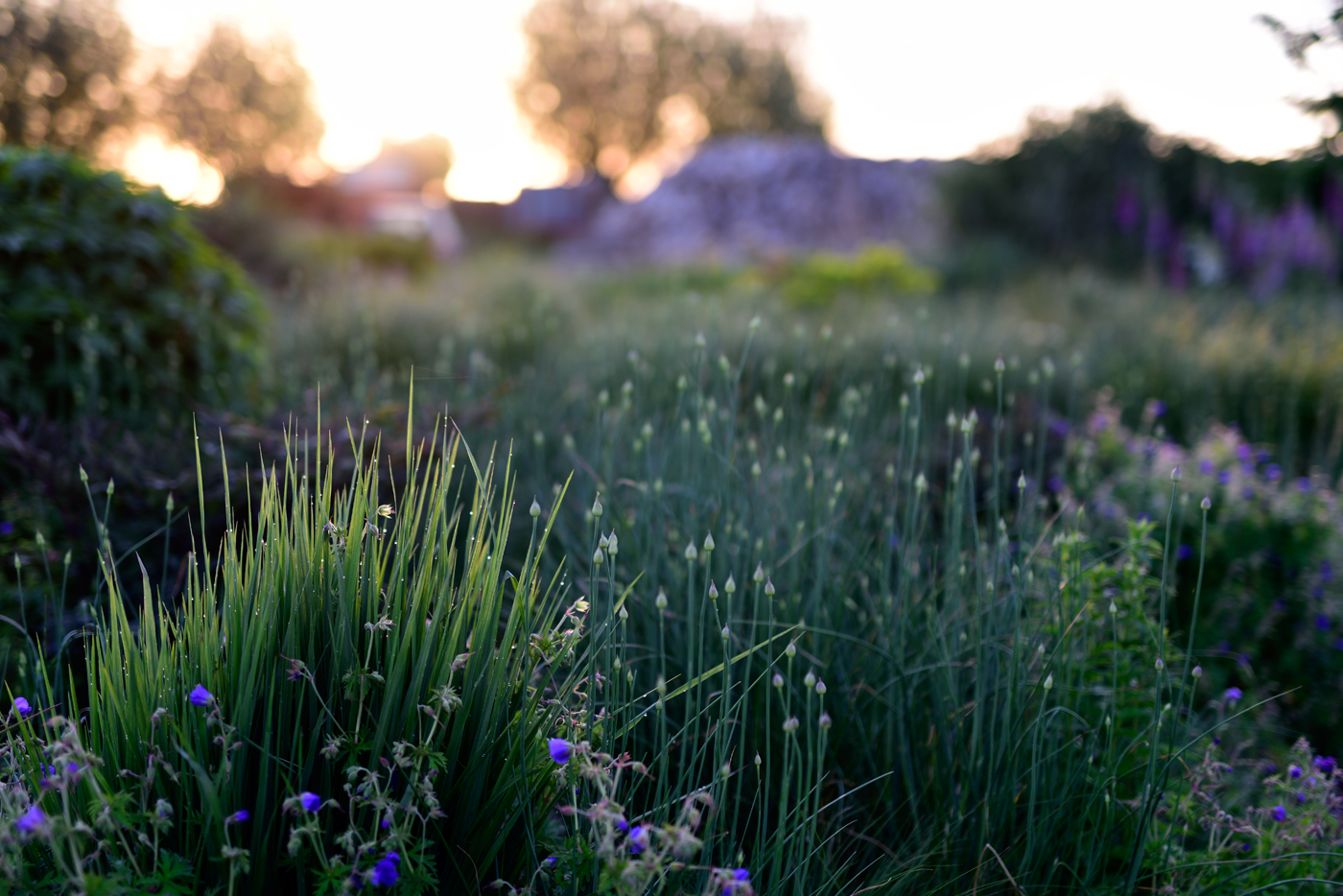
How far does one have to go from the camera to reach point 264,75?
17828 mm

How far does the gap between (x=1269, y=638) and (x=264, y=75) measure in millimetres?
20276

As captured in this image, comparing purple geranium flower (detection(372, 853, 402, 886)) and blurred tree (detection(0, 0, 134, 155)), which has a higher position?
blurred tree (detection(0, 0, 134, 155))

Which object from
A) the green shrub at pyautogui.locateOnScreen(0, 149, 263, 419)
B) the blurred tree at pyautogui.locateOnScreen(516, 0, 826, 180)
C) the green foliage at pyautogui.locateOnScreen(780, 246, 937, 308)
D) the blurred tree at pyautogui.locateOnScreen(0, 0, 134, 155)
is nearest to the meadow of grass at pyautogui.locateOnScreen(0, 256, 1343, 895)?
the green shrub at pyautogui.locateOnScreen(0, 149, 263, 419)

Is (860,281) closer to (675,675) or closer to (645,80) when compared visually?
(675,675)

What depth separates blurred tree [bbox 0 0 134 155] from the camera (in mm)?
Answer: 10117

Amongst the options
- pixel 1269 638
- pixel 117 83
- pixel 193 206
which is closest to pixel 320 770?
pixel 1269 638

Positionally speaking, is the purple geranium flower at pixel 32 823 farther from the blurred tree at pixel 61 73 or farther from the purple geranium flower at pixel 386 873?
the blurred tree at pixel 61 73

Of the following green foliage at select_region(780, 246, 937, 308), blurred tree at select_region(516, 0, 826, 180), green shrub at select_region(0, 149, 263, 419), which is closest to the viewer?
green shrub at select_region(0, 149, 263, 419)

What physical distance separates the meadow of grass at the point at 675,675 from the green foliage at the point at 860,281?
514cm

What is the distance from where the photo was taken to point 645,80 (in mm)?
36812

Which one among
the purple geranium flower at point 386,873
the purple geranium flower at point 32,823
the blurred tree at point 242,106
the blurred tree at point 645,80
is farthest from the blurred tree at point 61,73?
the blurred tree at point 645,80

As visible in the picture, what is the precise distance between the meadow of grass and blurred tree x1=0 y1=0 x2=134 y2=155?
931 centimetres

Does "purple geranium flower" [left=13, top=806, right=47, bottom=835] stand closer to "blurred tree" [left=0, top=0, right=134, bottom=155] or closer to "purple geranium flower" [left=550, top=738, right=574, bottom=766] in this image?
"purple geranium flower" [left=550, top=738, right=574, bottom=766]

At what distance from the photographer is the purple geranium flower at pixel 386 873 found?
1211mm
